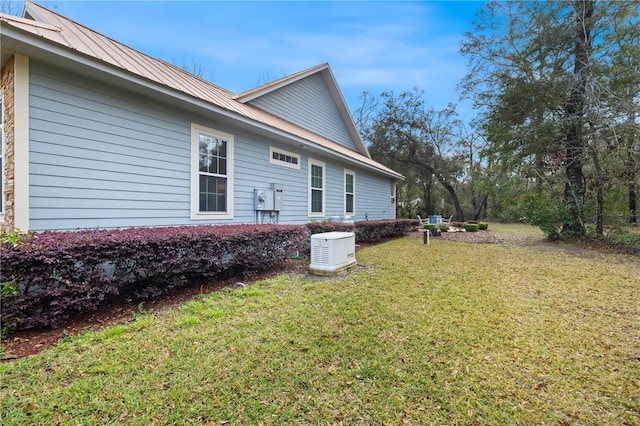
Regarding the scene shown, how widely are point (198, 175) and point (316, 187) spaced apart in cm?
457

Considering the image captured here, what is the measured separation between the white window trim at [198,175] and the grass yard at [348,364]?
2.29 metres

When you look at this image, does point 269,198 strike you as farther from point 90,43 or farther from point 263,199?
point 90,43

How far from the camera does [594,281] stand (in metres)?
5.40

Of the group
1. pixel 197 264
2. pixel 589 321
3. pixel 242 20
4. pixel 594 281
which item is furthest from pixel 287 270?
pixel 242 20

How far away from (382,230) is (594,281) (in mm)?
6734

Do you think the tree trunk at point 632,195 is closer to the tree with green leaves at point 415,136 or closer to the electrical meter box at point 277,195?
the electrical meter box at point 277,195

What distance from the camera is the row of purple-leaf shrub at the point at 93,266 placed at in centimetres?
288

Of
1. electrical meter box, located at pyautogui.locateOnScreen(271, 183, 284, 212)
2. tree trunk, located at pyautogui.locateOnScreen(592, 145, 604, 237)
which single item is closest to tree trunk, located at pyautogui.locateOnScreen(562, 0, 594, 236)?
tree trunk, located at pyautogui.locateOnScreen(592, 145, 604, 237)

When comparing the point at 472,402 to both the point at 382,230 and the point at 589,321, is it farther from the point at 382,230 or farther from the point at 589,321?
the point at 382,230

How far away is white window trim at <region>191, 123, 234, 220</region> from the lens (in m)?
5.82

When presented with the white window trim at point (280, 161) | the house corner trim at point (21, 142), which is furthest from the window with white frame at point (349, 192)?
the house corner trim at point (21, 142)

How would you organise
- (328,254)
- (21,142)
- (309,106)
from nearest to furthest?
(21,142)
(328,254)
(309,106)

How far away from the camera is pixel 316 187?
9.79 metres

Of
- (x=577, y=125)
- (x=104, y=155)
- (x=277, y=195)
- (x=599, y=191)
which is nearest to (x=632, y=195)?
(x=599, y=191)
